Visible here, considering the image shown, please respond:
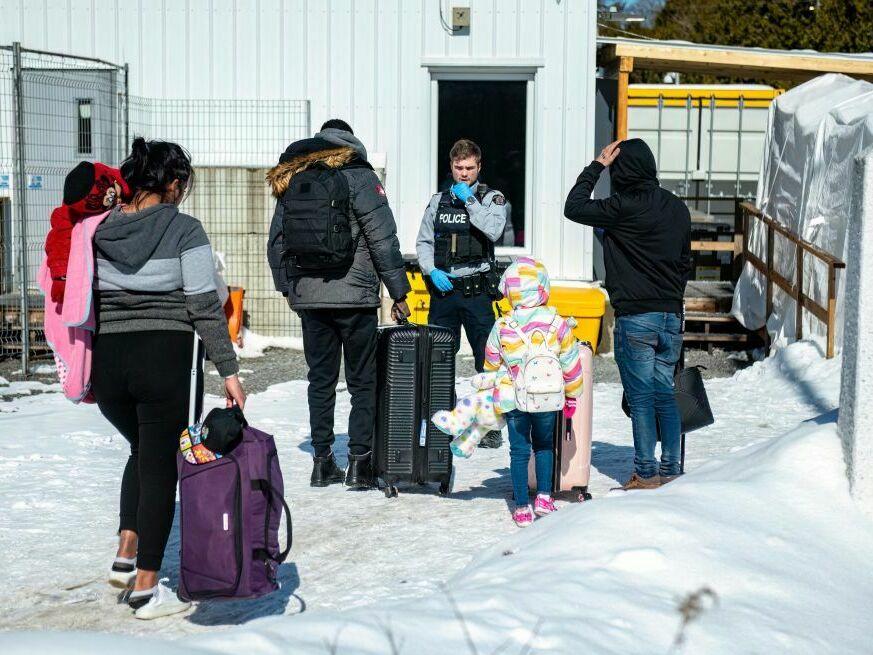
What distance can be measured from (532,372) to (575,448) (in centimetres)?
76

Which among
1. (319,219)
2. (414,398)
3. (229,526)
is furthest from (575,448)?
(229,526)

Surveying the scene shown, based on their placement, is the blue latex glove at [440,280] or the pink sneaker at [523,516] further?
the blue latex glove at [440,280]

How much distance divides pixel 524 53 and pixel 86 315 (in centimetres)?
874

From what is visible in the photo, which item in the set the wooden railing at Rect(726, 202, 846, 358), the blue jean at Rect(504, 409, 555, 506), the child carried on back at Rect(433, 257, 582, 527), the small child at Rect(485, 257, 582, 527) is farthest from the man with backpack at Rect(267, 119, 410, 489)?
the wooden railing at Rect(726, 202, 846, 358)

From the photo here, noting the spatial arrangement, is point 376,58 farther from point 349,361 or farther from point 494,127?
point 349,361

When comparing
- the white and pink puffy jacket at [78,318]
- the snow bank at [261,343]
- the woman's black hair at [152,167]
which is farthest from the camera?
the snow bank at [261,343]

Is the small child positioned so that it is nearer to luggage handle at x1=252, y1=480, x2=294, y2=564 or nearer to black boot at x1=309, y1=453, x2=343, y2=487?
black boot at x1=309, y1=453, x2=343, y2=487

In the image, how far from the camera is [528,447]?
600 cm

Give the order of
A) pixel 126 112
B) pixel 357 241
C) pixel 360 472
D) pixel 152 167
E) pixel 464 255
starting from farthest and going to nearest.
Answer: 1. pixel 126 112
2. pixel 464 255
3. pixel 360 472
4. pixel 357 241
5. pixel 152 167

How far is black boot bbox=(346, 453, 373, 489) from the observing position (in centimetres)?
662

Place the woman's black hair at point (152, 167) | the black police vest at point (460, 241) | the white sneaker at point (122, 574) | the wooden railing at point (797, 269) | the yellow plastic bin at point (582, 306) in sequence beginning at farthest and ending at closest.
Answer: the yellow plastic bin at point (582, 306)
the wooden railing at point (797, 269)
the black police vest at point (460, 241)
the white sneaker at point (122, 574)
the woman's black hair at point (152, 167)

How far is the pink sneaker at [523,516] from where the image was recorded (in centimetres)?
588

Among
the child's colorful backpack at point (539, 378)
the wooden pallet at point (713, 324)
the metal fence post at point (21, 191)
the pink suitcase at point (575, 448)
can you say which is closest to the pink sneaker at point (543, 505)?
the pink suitcase at point (575, 448)

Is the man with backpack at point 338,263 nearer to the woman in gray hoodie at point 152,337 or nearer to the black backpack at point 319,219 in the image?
the black backpack at point 319,219
